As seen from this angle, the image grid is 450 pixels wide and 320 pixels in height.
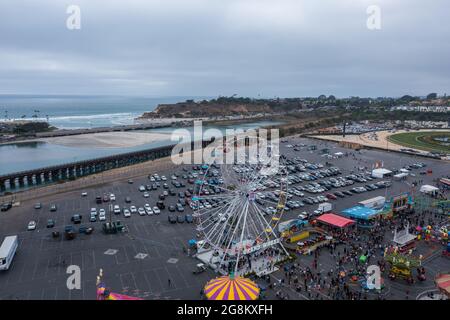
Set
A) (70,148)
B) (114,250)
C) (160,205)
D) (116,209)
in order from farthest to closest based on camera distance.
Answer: (70,148), (160,205), (116,209), (114,250)

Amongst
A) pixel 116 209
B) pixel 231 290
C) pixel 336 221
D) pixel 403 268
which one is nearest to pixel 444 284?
pixel 403 268

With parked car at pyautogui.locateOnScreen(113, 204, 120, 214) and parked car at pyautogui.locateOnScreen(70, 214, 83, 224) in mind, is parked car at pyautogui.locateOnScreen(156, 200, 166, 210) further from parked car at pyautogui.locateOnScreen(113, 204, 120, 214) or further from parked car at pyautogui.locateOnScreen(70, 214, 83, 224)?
parked car at pyautogui.locateOnScreen(70, 214, 83, 224)

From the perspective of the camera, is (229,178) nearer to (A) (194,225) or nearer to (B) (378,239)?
(A) (194,225)

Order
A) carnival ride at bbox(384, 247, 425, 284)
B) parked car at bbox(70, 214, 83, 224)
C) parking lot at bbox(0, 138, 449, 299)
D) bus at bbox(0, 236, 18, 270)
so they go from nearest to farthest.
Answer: parking lot at bbox(0, 138, 449, 299), carnival ride at bbox(384, 247, 425, 284), bus at bbox(0, 236, 18, 270), parked car at bbox(70, 214, 83, 224)

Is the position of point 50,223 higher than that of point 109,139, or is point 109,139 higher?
point 109,139

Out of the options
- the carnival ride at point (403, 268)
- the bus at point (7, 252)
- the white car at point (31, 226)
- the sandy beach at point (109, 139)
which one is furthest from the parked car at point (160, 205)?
the sandy beach at point (109, 139)

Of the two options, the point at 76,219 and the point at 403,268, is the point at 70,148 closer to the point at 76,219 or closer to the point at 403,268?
the point at 76,219
